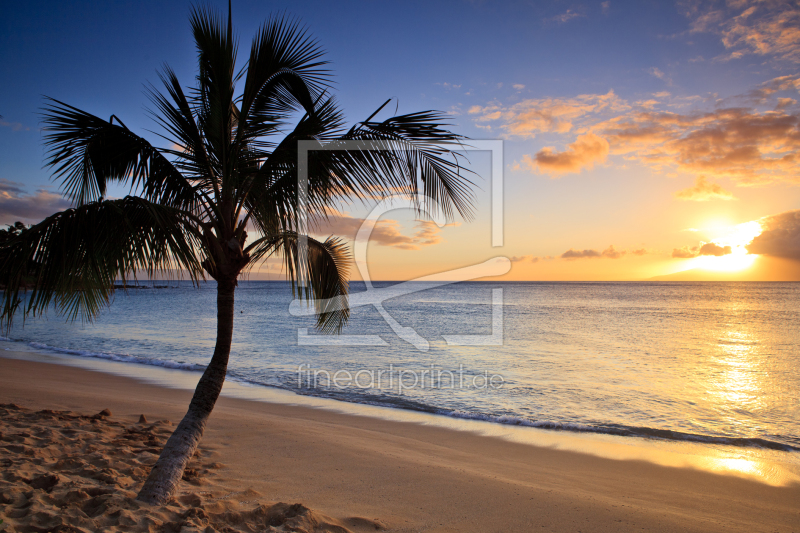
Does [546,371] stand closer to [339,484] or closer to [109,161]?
[339,484]

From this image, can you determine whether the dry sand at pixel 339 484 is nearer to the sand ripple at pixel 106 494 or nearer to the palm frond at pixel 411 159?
the sand ripple at pixel 106 494

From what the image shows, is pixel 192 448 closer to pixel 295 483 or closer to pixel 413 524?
pixel 295 483

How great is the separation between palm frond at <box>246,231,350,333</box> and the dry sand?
1.96 meters

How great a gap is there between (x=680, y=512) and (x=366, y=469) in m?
3.75

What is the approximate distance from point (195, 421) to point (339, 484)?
1900 millimetres

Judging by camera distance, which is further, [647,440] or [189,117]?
[647,440]

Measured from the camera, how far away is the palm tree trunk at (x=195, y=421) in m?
3.77

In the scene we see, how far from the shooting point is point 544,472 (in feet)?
19.8

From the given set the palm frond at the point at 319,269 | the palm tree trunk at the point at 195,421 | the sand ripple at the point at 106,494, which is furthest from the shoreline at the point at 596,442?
the palm tree trunk at the point at 195,421

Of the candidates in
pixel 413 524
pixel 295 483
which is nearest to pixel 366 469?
pixel 295 483

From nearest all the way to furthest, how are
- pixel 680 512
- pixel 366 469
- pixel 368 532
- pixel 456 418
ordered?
pixel 368 532 → pixel 680 512 → pixel 366 469 → pixel 456 418

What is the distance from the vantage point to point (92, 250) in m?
3.17
